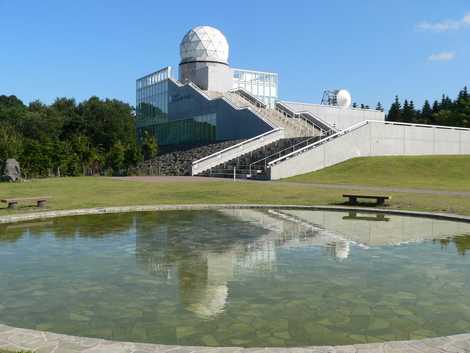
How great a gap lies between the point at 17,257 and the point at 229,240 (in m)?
5.54

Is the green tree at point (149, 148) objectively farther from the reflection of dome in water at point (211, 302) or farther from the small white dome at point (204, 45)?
the reflection of dome in water at point (211, 302)

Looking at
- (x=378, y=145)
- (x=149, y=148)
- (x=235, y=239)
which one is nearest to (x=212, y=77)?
(x=149, y=148)

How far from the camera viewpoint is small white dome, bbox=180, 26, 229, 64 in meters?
70.3

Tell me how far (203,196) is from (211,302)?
17240 mm

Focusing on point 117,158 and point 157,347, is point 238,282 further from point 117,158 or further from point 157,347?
point 117,158

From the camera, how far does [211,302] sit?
7715mm

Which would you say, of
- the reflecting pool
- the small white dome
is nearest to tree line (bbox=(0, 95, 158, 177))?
the small white dome

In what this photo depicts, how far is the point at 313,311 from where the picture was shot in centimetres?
733

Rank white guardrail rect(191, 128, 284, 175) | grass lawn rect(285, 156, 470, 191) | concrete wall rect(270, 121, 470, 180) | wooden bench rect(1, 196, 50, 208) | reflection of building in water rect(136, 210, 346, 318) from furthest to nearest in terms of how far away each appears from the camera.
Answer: white guardrail rect(191, 128, 284, 175) → concrete wall rect(270, 121, 470, 180) → grass lawn rect(285, 156, 470, 191) → wooden bench rect(1, 196, 50, 208) → reflection of building in water rect(136, 210, 346, 318)

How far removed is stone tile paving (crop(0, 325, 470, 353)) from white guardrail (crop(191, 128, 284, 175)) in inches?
1522

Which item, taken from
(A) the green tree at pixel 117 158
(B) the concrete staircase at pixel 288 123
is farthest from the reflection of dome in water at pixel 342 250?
(A) the green tree at pixel 117 158

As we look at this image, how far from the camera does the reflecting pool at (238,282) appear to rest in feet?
21.6

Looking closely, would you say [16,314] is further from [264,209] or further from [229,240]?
[264,209]

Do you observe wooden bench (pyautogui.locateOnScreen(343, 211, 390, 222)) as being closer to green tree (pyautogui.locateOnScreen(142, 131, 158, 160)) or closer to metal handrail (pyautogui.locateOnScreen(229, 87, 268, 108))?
green tree (pyautogui.locateOnScreen(142, 131, 158, 160))
